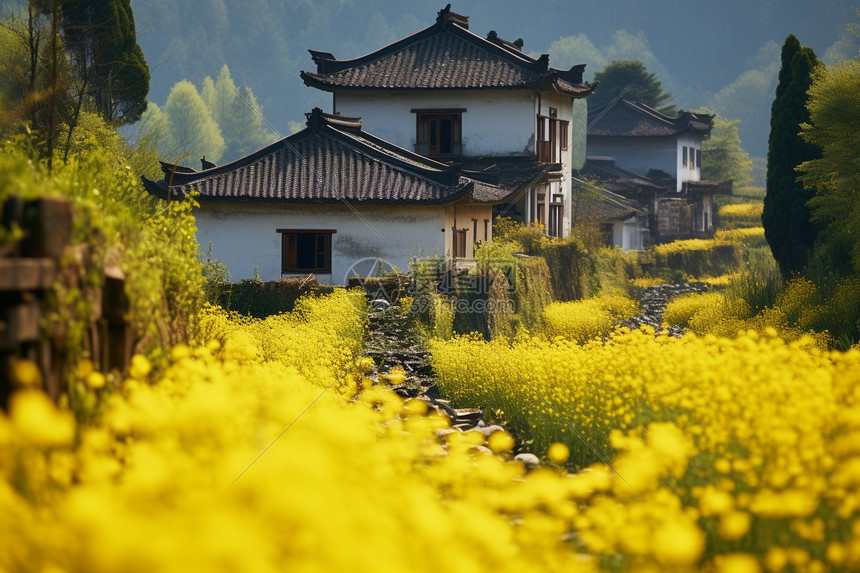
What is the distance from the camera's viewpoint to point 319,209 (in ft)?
74.4

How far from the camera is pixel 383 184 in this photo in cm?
2220

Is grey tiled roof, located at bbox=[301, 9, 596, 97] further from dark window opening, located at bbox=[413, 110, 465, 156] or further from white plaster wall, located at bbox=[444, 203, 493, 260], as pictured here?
white plaster wall, located at bbox=[444, 203, 493, 260]

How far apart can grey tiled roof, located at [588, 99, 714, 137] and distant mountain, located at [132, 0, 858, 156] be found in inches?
3083

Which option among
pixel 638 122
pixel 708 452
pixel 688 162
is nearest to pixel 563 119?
pixel 638 122

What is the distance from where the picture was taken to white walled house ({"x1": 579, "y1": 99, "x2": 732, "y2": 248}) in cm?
4734

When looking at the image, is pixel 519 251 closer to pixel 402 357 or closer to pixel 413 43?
pixel 402 357

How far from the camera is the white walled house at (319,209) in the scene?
22094mm

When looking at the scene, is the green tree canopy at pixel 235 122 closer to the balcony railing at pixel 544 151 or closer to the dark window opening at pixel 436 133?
the dark window opening at pixel 436 133

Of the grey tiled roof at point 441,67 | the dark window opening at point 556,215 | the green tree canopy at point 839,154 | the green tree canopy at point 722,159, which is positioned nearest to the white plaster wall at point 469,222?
the grey tiled roof at point 441,67

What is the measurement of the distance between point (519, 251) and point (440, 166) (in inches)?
127

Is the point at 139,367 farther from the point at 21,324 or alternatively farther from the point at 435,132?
the point at 435,132

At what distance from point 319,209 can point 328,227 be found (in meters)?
0.51

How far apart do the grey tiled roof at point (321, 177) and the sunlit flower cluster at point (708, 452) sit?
10974 mm

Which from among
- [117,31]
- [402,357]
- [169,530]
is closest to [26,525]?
[169,530]
